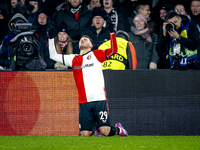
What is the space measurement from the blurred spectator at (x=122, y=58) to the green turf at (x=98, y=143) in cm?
171

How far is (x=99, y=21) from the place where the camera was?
632 cm

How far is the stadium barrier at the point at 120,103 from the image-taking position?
4207 mm

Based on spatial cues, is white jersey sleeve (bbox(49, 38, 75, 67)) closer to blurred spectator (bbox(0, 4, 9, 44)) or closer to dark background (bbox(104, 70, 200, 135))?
dark background (bbox(104, 70, 200, 135))

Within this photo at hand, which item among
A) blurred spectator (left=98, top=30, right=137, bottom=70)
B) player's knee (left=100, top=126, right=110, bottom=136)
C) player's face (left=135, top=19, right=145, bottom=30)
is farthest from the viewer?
player's face (left=135, top=19, right=145, bottom=30)

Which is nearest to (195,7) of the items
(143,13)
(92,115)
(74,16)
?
(143,13)

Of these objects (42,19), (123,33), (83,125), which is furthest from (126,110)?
(42,19)

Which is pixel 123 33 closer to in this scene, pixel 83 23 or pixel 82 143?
pixel 83 23

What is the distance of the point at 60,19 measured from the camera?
255 inches

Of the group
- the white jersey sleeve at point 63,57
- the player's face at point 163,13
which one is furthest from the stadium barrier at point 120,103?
the player's face at point 163,13

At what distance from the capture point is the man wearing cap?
13.0ft

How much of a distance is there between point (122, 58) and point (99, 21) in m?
1.36

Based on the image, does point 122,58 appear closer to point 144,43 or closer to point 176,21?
point 144,43

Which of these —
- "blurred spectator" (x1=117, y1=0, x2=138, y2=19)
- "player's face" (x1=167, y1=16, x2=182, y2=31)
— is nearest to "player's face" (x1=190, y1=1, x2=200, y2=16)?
"player's face" (x1=167, y1=16, x2=182, y2=31)

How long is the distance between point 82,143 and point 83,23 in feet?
11.6
